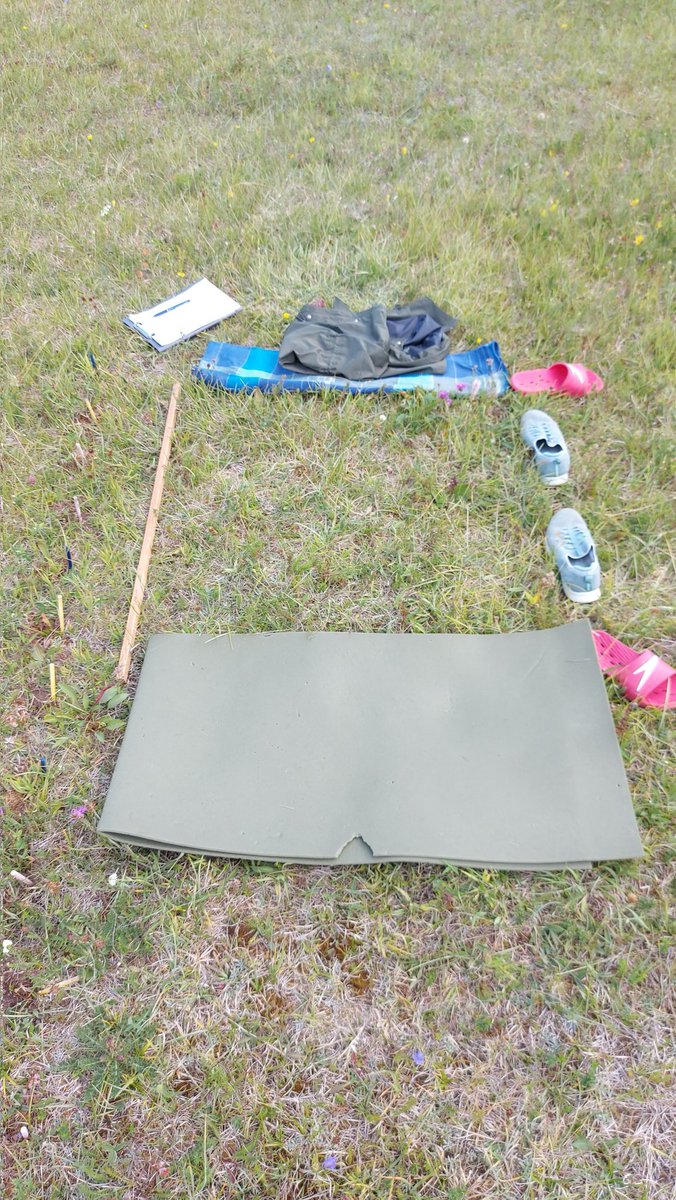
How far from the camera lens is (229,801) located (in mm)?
1802

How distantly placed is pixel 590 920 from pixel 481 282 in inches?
107

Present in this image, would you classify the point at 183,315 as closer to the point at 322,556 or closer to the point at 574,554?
the point at 322,556

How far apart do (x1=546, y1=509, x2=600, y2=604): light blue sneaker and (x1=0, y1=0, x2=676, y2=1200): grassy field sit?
60mm

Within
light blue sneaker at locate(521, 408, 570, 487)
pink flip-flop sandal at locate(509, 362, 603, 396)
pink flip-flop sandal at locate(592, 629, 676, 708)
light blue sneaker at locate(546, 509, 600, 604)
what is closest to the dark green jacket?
pink flip-flop sandal at locate(509, 362, 603, 396)

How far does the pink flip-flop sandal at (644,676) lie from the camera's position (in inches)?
74.5

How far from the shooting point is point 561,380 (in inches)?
106

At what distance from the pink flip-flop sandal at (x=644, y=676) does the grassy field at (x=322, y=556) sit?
2.3 inches

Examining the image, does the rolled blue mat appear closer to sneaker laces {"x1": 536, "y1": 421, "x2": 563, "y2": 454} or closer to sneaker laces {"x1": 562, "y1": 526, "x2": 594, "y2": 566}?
sneaker laces {"x1": 536, "y1": 421, "x2": 563, "y2": 454}

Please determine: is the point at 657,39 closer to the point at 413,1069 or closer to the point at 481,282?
the point at 481,282

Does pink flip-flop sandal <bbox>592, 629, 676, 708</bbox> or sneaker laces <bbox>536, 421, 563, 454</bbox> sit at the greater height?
sneaker laces <bbox>536, 421, 563, 454</bbox>

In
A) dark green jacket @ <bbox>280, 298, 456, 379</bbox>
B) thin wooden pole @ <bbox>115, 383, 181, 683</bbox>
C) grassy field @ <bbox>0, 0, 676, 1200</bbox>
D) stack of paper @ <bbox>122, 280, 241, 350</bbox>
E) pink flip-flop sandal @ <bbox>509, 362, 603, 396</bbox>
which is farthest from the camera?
stack of paper @ <bbox>122, 280, 241, 350</bbox>

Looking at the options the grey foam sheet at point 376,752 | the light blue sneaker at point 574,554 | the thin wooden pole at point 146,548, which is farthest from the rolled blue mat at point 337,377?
the grey foam sheet at point 376,752

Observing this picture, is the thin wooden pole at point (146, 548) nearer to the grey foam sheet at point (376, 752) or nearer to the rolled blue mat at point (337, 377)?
the grey foam sheet at point (376, 752)

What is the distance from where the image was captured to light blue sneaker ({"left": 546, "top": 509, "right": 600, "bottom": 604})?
2.13 metres
